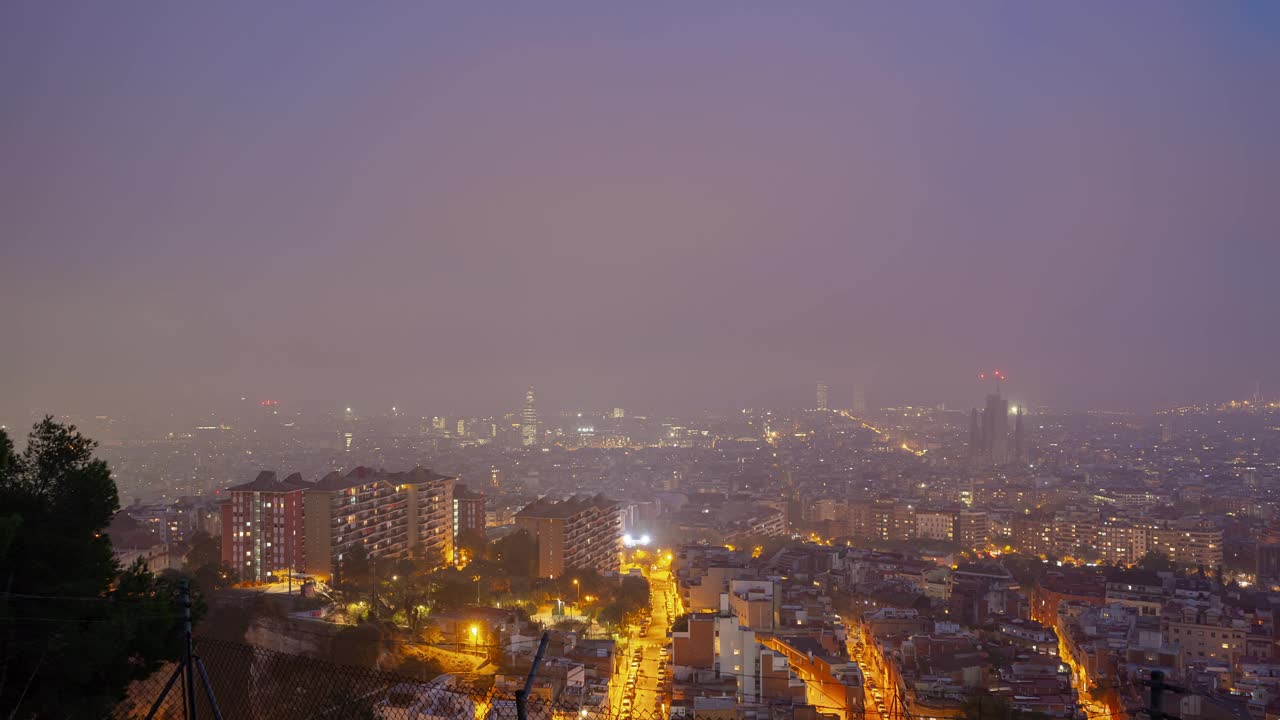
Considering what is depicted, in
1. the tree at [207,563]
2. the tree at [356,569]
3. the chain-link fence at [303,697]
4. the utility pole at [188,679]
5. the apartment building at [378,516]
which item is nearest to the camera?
the utility pole at [188,679]

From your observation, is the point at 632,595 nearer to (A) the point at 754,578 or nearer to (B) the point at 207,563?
(A) the point at 754,578

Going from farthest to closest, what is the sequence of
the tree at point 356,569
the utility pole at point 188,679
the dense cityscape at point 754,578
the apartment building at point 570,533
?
the apartment building at point 570,533 < the tree at point 356,569 < the dense cityscape at point 754,578 < the utility pole at point 188,679

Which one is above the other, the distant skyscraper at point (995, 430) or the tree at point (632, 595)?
the distant skyscraper at point (995, 430)

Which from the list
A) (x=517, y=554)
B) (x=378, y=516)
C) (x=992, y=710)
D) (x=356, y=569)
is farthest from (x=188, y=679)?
(x=378, y=516)

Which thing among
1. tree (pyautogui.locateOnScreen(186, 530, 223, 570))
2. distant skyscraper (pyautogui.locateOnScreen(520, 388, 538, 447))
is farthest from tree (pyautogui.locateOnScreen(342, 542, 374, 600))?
distant skyscraper (pyautogui.locateOnScreen(520, 388, 538, 447))

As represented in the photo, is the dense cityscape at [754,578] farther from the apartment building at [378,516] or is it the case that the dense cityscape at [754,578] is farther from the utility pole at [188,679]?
the utility pole at [188,679]

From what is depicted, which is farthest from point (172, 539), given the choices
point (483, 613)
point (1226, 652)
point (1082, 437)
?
point (1082, 437)

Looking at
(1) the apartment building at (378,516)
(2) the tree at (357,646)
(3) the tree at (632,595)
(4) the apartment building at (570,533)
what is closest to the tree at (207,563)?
(1) the apartment building at (378,516)

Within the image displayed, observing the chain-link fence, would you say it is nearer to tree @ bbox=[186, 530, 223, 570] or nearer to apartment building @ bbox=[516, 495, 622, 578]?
tree @ bbox=[186, 530, 223, 570]
